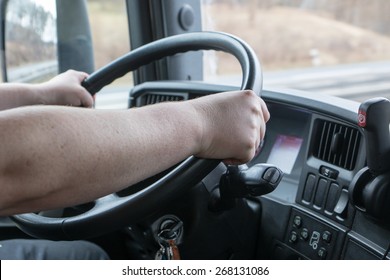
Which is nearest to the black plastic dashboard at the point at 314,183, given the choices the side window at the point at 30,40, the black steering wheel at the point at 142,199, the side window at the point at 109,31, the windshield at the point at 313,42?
the windshield at the point at 313,42

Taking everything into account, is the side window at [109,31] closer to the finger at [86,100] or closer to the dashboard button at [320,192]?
the finger at [86,100]

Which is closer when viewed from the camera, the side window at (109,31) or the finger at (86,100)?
the finger at (86,100)

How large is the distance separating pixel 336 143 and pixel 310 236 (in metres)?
0.23

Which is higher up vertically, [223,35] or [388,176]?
[223,35]

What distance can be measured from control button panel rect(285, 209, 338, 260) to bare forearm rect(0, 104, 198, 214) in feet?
1.62

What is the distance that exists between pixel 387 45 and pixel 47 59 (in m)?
1.47

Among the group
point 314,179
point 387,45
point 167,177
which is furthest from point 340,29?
point 167,177

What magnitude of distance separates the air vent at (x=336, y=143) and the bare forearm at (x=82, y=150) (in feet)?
1.52

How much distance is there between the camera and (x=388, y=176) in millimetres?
1017

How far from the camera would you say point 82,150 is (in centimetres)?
71

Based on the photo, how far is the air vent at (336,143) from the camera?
3.70 feet

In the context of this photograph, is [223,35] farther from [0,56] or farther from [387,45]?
[387,45]

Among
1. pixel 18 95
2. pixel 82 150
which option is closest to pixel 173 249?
pixel 82 150

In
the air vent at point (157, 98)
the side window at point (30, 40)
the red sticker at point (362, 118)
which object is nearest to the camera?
the red sticker at point (362, 118)
